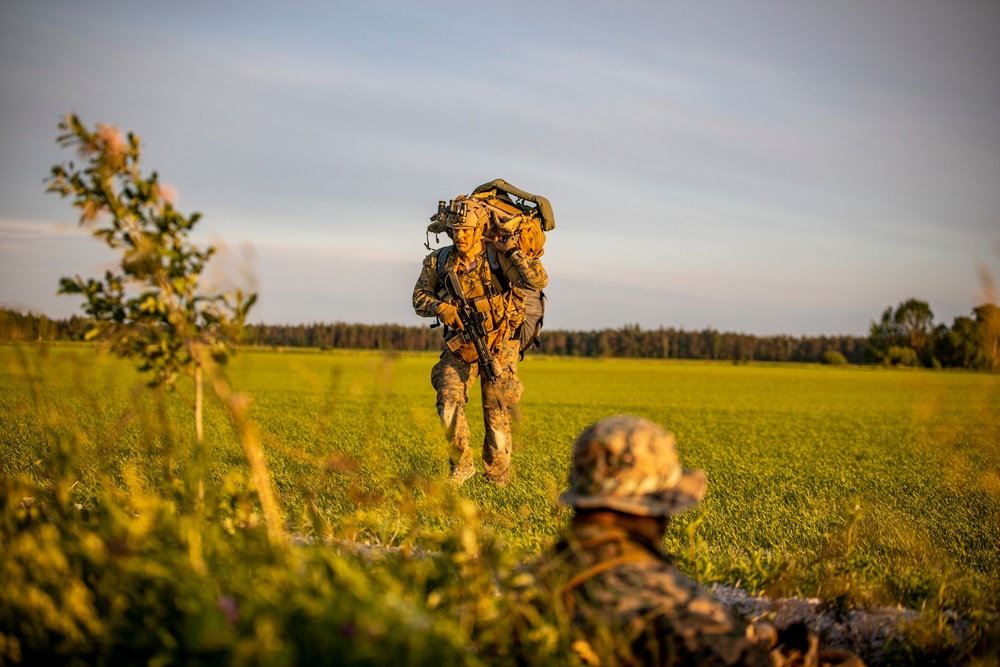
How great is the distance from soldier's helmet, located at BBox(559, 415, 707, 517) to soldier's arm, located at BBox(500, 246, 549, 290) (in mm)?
5441

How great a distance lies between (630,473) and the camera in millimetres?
3176

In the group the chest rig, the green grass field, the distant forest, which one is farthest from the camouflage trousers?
the distant forest

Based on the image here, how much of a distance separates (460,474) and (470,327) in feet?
5.02

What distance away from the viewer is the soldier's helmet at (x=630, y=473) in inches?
125

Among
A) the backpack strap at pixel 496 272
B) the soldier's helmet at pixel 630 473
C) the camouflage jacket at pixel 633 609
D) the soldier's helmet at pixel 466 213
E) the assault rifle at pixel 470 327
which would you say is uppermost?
the soldier's helmet at pixel 466 213

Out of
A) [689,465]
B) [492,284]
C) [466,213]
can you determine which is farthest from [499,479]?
[689,465]

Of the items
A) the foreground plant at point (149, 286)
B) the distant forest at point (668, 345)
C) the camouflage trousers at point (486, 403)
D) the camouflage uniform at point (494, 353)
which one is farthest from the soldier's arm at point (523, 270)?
the distant forest at point (668, 345)

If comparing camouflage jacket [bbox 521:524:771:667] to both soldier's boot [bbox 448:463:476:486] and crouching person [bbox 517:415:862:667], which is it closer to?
crouching person [bbox 517:415:862:667]

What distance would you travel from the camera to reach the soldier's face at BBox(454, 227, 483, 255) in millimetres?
8789

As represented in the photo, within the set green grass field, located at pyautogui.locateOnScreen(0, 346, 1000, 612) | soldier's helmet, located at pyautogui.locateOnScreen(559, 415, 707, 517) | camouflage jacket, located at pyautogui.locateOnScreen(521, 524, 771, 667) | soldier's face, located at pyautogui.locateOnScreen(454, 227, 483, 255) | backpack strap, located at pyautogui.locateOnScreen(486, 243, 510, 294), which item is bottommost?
green grass field, located at pyautogui.locateOnScreen(0, 346, 1000, 612)

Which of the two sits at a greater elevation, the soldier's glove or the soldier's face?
the soldier's face

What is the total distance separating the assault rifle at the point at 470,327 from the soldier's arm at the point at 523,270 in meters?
0.49

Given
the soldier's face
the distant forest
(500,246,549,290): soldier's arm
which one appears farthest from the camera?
the distant forest

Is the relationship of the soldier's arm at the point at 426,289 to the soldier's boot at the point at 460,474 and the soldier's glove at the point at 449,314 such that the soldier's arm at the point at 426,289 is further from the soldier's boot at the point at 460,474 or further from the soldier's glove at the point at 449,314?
the soldier's boot at the point at 460,474
